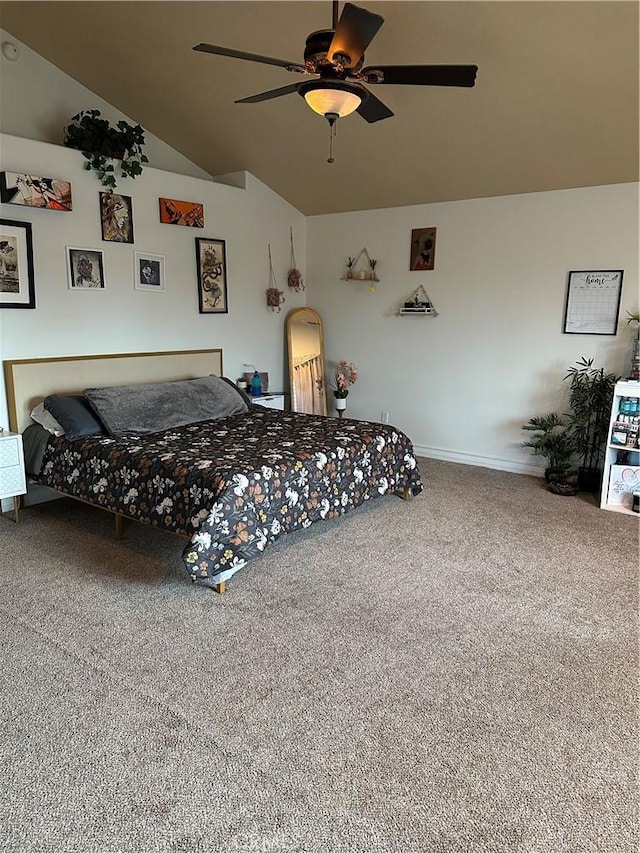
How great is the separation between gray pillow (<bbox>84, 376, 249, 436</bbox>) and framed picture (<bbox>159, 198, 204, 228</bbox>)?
138cm

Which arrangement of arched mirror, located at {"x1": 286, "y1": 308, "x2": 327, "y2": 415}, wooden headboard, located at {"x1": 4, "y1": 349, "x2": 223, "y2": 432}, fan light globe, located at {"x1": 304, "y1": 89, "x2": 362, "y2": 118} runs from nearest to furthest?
fan light globe, located at {"x1": 304, "y1": 89, "x2": 362, "y2": 118}, wooden headboard, located at {"x1": 4, "y1": 349, "x2": 223, "y2": 432}, arched mirror, located at {"x1": 286, "y1": 308, "x2": 327, "y2": 415}

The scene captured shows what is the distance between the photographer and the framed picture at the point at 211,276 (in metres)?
5.30

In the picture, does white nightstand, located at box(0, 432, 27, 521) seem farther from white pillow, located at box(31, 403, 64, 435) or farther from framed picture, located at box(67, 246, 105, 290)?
framed picture, located at box(67, 246, 105, 290)

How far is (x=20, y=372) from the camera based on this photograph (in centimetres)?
416

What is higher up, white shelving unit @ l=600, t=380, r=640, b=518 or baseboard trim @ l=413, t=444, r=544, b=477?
white shelving unit @ l=600, t=380, r=640, b=518

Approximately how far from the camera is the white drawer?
386 centimetres

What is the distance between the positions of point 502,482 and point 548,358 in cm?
111

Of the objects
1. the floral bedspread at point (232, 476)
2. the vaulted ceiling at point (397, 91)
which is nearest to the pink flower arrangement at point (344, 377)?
→ the floral bedspread at point (232, 476)

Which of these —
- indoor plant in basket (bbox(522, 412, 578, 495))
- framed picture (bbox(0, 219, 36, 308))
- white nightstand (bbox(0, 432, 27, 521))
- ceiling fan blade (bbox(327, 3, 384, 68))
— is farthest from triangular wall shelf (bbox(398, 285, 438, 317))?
white nightstand (bbox(0, 432, 27, 521))

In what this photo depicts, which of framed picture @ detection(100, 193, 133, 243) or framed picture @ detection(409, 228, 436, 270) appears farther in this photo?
framed picture @ detection(409, 228, 436, 270)

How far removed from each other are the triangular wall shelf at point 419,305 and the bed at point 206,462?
1.71 meters

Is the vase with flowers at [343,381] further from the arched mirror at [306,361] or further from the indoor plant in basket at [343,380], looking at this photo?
the arched mirror at [306,361]

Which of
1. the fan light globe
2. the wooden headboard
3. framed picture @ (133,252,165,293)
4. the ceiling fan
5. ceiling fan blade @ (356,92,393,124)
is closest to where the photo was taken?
the ceiling fan

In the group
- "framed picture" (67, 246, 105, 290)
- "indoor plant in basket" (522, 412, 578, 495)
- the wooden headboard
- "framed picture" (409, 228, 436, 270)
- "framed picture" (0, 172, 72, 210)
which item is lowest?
"indoor plant in basket" (522, 412, 578, 495)
